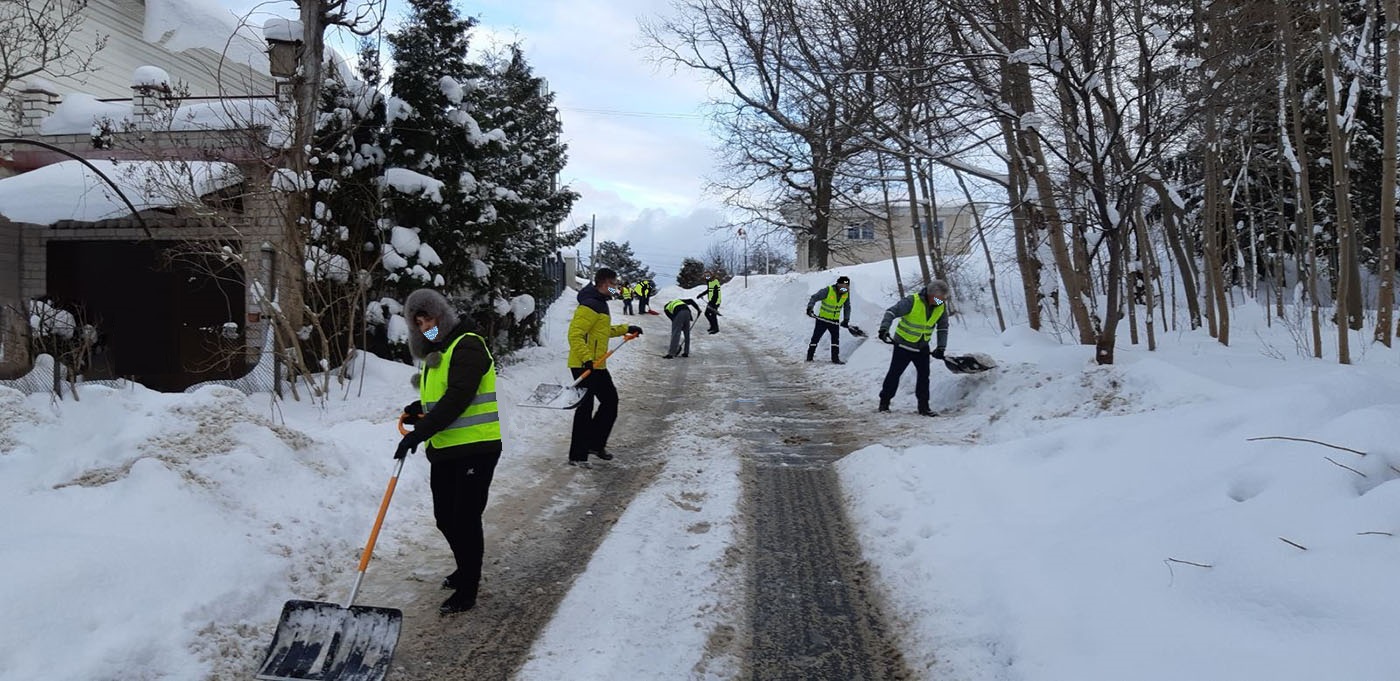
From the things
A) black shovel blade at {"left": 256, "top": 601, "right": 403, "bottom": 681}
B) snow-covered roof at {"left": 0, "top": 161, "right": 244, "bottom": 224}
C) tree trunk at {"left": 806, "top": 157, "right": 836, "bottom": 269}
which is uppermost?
tree trunk at {"left": 806, "top": 157, "right": 836, "bottom": 269}

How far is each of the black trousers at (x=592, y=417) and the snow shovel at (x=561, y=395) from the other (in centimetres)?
8

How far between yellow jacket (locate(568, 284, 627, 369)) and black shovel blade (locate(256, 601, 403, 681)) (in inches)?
158

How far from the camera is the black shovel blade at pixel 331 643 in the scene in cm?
335

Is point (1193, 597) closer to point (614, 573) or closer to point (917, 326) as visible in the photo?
point (614, 573)

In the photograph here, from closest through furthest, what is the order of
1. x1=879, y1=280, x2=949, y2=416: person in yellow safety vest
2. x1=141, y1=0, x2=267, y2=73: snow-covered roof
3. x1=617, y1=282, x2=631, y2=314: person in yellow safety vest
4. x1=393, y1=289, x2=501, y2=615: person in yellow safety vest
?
x1=393, y1=289, x2=501, y2=615: person in yellow safety vest
x1=879, y1=280, x2=949, y2=416: person in yellow safety vest
x1=141, y1=0, x2=267, y2=73: snow-covered roof
x1=617, y1=282, x2=631, y2=314: person in yellow safety vest

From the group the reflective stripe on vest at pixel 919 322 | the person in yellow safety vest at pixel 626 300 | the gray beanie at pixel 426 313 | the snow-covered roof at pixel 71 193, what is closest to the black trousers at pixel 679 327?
the reflective stripe on vest at pixel 919 322

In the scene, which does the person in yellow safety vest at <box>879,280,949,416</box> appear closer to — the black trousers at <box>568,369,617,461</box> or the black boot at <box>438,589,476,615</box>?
the black trousers at <box>568,369,617,461</box>

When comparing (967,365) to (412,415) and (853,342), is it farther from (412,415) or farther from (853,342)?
(412,415)

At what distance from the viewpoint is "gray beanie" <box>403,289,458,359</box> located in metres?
4.24

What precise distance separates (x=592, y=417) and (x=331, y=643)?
428 centimetres

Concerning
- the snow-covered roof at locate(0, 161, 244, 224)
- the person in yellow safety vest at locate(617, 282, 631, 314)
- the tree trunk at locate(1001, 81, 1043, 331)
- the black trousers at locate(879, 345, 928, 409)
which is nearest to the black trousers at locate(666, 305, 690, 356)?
the tree trunk at locate(1001, 81, 1043, 331)

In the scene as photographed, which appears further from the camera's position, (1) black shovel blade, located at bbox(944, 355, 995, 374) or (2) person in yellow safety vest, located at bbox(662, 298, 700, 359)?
(2) person in yellow safety vest, located at bbox(662, 298, 700, 359)

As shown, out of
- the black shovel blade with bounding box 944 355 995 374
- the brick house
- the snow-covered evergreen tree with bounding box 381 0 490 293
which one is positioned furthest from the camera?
the snow-covered evergreen tree with bounding box 381 0 490 293

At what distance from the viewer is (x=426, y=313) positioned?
4242mm
